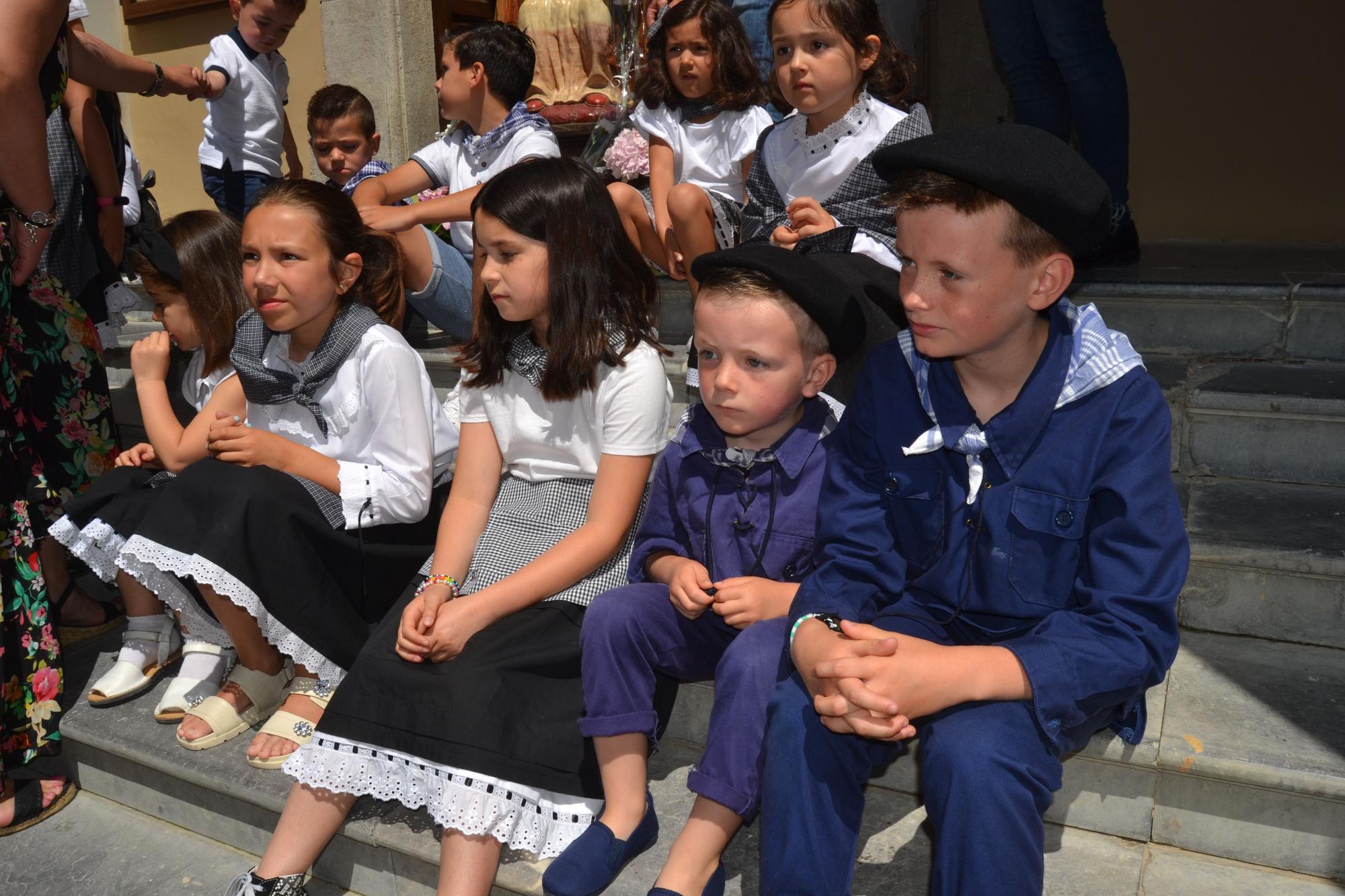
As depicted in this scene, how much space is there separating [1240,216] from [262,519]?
13.4 feet

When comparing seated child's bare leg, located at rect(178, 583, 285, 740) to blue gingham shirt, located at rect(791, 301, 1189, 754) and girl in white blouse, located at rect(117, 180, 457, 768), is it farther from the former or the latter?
blue gingham shirt, located at rect(791, 301, 1189, 754)

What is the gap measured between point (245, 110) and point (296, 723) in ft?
10.4

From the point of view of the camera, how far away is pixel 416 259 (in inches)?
132

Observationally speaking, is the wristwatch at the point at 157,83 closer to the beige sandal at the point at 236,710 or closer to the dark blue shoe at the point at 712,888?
the beige sandal at the point at 236,710

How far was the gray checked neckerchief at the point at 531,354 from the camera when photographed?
2199mm

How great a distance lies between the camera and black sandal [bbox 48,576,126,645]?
281cm

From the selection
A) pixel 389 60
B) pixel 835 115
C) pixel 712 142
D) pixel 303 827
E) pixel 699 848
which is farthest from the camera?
pixel 389 60

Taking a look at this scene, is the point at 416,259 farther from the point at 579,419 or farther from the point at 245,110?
the point at 245,110

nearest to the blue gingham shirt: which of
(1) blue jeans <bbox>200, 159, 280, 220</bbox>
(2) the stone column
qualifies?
(1) blue jeans <bbox>200, 159, 280, 220</bbox>

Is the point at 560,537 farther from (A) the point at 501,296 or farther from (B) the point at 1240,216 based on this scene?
(B) the point at 1240,216

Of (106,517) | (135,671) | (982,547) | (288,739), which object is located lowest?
(135,671)

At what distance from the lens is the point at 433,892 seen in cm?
198

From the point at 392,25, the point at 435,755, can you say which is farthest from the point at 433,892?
the point at 392,25

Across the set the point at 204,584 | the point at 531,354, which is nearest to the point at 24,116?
the point at 204,584
